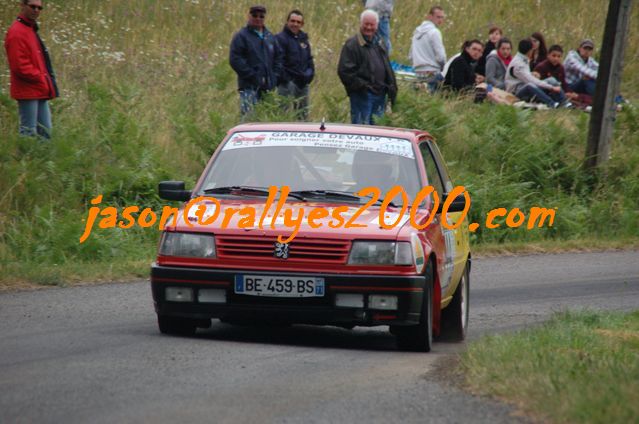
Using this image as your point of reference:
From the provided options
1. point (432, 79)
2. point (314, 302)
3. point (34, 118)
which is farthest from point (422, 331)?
point (432, 79)

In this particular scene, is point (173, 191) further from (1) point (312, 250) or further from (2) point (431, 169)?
(2) point (431, 169)

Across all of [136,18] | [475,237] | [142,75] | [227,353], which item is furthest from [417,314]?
[136,18]

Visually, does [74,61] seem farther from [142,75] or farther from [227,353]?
[227,353]

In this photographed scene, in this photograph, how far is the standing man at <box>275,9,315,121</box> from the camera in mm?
18984

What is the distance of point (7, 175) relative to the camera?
50.3 feet

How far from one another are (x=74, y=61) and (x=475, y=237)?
8.15 meters

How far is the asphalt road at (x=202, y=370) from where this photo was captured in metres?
6.57

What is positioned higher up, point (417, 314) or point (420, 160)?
point (420, 160)

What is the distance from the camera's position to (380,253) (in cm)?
893

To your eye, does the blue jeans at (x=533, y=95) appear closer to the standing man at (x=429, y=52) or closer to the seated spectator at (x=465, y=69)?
the seated spectator at (x=465, y=69)

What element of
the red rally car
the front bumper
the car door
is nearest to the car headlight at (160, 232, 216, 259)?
the red rally car

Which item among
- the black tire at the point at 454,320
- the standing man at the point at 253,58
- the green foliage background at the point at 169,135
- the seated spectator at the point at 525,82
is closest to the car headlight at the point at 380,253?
the black tire at the point at 454,320

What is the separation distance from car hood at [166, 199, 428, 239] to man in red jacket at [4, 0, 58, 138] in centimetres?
664

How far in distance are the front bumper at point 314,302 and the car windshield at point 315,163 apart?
1.13m
